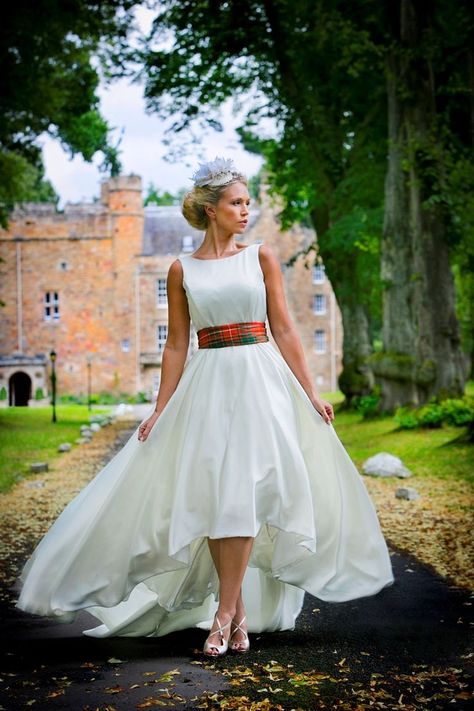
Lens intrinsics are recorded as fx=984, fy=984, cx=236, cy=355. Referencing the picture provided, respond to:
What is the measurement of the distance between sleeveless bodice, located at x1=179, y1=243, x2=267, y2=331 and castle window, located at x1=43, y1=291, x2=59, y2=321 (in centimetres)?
5354

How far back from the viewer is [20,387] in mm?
55625

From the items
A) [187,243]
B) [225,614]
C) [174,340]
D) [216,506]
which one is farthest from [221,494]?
[187,243]

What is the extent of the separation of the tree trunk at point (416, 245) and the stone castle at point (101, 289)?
1459 inches

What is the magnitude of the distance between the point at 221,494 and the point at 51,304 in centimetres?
5431

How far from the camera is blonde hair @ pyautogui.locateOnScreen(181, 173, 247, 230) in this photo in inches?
218

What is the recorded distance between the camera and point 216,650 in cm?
504

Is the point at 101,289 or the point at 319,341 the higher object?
the point at 101,289

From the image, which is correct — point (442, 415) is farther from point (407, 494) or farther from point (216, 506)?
point (216, 506)

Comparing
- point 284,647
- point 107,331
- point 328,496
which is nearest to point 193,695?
point 284,647

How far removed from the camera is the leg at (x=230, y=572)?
510 cm

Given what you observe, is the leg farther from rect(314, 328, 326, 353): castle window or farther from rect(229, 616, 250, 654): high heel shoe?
rect(314, 328, 326, 353): castle window

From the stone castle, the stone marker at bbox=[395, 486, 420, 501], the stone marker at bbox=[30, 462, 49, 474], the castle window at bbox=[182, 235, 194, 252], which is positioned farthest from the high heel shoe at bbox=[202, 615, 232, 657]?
the castle window at bbox=[182, 235, 194, 252]

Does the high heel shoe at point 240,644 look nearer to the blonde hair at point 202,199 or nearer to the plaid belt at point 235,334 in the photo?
the plaid belt at point 235,334

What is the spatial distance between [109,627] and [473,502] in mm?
6341
